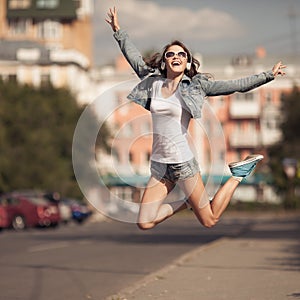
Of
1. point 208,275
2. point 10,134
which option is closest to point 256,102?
point 10,134

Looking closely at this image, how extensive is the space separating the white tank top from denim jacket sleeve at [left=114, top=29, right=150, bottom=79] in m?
0.21

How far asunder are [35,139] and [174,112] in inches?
2459

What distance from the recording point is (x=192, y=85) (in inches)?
376

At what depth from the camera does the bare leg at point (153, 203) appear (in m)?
9.81

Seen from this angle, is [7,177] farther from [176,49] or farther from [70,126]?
[176,49]

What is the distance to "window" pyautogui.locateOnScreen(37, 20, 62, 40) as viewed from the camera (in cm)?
11181

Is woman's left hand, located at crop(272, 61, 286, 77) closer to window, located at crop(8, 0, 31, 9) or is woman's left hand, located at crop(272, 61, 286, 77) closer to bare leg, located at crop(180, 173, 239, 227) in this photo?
bare leg, located at crop(180, 173, 239, 227)

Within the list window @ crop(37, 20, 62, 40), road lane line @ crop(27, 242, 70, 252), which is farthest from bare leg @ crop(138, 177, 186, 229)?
window @ crop(37, 20, 62, 40)

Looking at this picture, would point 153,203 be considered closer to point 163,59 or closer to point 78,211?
point 163,59

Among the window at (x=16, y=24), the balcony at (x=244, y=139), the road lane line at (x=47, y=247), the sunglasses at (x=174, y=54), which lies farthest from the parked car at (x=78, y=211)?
the window at (x=16, y=24)

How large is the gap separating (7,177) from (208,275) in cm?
5509

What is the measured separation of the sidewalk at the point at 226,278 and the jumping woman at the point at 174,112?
8.15ft

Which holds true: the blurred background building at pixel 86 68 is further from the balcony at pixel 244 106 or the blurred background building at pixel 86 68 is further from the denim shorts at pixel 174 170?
the denim shorts at pixel 174 170

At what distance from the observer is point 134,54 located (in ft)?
32.5
